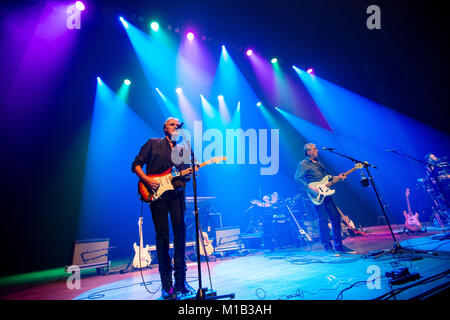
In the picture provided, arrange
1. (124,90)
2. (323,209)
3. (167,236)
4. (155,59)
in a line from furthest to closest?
(124,90) < (155,59) < (323,209) < (167,236)

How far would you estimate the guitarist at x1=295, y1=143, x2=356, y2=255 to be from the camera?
4.85 metres

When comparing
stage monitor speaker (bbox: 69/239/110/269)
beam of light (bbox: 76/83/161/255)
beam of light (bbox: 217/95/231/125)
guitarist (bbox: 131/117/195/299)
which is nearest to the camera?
guitarist (bbox: 131/117/195/299)

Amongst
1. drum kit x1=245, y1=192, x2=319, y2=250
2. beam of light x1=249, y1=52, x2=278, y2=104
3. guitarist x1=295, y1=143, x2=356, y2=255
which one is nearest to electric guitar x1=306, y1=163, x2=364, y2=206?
guitarist x1=295, y1=143, x2=356, y2=255

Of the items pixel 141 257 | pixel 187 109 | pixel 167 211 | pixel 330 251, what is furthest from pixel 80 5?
pixel 330 251

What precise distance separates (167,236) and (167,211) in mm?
324

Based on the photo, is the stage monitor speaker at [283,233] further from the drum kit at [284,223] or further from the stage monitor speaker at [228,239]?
the stage monitor speaker at [228,239]

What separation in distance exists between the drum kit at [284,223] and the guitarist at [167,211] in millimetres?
4583

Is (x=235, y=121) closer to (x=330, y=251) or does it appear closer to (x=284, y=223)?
Answer: (x=284, y=223)

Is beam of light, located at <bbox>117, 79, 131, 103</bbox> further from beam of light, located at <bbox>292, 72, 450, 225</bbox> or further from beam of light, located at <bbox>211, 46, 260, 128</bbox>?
beam of light, located at <bbox>292, 72, 450, 225</bbox>

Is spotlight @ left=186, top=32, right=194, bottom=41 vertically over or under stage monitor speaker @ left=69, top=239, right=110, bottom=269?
over

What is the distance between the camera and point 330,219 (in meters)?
4.98

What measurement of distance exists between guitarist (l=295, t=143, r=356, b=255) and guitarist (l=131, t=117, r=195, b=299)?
3.35 metres

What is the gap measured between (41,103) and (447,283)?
35.2 ft

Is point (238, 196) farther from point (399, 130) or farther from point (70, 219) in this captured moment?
point (399, 130)
